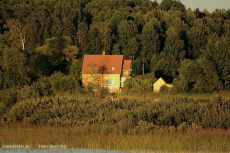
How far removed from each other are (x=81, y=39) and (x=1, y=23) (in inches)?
434

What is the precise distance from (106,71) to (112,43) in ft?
54.2

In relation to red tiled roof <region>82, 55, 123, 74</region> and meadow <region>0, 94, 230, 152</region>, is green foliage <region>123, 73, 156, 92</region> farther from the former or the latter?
meadow <region>0, 94, 230, 152</region>

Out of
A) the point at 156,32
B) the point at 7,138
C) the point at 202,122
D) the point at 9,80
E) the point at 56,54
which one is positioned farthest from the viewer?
the point at 156,32

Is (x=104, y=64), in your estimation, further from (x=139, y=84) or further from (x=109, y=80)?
(x=139, y=84)

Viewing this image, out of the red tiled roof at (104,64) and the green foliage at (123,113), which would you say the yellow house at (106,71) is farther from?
the green foliage at (123,113)

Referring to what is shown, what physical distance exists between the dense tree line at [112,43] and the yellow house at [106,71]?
2.36 metres

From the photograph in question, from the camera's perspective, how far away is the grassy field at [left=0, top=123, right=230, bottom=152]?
17.9m

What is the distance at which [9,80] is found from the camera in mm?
42906

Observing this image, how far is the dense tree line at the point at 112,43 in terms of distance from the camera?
47094mm

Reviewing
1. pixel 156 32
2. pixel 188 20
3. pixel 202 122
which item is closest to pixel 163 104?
pixel 202 122

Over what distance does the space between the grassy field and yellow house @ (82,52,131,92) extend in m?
24.9

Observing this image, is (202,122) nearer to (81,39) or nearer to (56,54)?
(56,54)

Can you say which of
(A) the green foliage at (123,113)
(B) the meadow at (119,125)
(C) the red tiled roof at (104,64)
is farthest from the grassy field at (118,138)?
(C) the red tiled roof at (104,64)

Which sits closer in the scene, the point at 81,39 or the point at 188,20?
the point at 81,39
